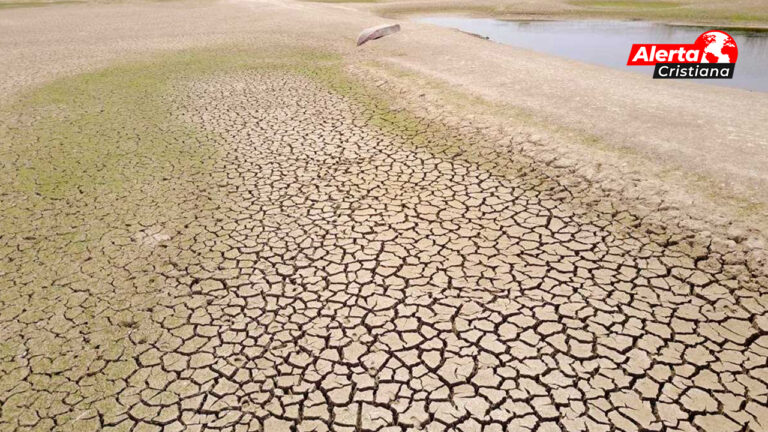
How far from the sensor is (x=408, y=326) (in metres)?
3.58

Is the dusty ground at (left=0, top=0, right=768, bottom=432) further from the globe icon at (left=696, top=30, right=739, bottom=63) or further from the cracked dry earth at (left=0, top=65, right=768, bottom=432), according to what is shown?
the globe icon at (left=696, top=30, right=739, bottom=63)

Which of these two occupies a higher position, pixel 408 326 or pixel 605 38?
pixel 605 38

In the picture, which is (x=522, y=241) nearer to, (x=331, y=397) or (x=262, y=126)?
(x=331, y=397)

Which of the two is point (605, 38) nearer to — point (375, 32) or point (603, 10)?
point (603, 10)

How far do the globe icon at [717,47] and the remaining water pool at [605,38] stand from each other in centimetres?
23

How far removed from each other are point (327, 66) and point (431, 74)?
7.94 feet

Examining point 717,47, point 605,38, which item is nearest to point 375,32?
point 605,38

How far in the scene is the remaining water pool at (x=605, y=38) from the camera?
12219mm

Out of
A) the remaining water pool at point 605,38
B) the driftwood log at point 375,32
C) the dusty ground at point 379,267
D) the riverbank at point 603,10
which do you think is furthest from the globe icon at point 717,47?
the driftwood log at point 375,32

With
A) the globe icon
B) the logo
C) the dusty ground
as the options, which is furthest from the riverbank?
the dusty ground

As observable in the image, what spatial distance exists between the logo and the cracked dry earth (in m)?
7.61

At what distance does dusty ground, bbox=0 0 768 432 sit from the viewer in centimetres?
303

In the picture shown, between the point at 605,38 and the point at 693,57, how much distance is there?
15.0ft

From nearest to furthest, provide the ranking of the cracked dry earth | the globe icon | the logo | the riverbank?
the cracked dry earth
the logo
the globe icon
the riverbank
